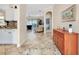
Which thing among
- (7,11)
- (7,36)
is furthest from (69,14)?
(7,11)

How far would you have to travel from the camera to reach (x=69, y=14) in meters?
5.70

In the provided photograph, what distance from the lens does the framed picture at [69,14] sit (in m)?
5.16

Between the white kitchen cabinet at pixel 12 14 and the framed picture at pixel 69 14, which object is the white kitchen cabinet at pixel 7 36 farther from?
the framed picture at pixel 69 14

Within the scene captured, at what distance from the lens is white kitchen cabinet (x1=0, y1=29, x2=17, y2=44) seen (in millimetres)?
6785

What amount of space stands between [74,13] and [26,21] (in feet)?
10.9

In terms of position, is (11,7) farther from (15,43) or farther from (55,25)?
(55,25)

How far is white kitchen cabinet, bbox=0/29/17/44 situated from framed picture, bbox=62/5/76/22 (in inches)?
96.8

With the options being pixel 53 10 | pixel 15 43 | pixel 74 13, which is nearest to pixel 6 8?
pixel 15 43

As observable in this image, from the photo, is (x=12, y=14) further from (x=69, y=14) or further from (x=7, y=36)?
(x=69, y=14)

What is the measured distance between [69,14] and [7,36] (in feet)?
10.2

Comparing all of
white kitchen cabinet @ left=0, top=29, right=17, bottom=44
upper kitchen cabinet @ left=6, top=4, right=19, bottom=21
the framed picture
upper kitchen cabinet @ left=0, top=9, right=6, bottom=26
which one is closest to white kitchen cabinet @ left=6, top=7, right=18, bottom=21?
upper kitchen cabinet @ left=6, top=4, right=19, bottom=21

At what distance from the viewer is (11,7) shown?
693 centimetres

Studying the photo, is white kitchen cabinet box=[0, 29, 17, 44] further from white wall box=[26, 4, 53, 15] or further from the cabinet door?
A: white wall box=[26, 4, 53, 15]

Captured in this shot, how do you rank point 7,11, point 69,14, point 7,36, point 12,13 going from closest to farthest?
point 69,14, point 7,36, point 12,13, point 7,11
